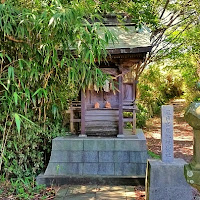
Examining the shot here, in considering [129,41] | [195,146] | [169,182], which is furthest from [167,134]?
[195,146]

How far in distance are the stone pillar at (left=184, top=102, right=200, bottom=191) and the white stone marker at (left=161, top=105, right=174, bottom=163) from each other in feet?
7.11

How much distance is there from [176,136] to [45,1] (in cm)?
792

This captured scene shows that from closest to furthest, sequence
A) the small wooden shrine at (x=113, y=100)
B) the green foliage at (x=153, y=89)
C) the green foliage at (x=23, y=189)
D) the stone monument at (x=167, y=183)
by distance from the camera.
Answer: the stone monument at (x=167, y=183) → the green foliage at (x=23, y=189) → the small wooden shrine at (x=113, y=100) → the green foliage at (x=153, y=89)

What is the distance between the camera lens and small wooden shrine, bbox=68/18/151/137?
4.95 meters

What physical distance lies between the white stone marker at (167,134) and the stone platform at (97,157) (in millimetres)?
985

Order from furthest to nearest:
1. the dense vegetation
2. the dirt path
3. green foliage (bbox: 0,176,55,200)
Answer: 1. the dirt path
2. green foliage (bbox: 0,176,55,200)
3. the dense vegetation

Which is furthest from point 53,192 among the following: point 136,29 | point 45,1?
point 136,29

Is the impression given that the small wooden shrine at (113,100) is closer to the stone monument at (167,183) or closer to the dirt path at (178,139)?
the stone monument at (167,183)

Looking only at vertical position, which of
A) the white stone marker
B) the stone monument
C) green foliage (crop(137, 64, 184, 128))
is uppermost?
green foliage (crop(137, 64, 184, 128))

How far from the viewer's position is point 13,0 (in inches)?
136

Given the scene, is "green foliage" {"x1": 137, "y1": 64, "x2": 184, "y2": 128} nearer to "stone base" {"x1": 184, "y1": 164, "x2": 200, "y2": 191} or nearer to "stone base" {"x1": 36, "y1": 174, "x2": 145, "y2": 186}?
"stone base" {"x1": 36, "y1": 174, "x2": 145, "y2": 186}

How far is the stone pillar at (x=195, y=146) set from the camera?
1.43 metres

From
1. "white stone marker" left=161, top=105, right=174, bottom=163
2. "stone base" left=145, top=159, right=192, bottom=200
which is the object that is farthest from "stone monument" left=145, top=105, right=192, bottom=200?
"white stone marker" left=161, top=105, right=174, bottom=163

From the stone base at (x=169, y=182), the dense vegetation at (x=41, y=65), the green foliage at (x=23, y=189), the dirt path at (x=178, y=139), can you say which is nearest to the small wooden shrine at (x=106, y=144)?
the green foliage at (x=23, y=189)
